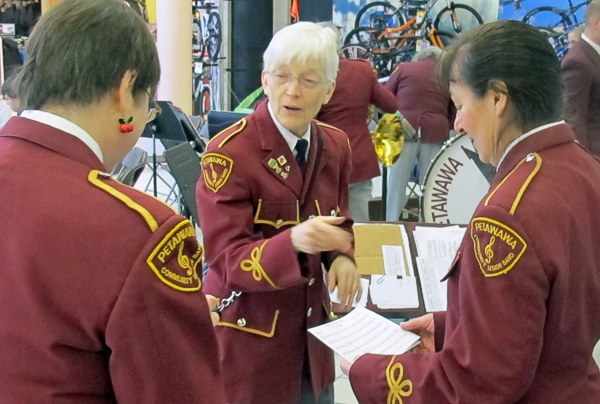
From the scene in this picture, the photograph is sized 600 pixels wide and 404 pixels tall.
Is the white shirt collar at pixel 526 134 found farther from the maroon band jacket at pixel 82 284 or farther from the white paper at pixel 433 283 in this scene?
the white paper at pixel 433 283

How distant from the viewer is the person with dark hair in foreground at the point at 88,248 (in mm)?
974

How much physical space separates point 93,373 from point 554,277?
764 millimetres

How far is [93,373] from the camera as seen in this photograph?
1009 millimetres

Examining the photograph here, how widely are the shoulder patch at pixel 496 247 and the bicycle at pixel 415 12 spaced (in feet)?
26.3

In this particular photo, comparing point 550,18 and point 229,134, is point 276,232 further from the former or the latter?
point 550,18

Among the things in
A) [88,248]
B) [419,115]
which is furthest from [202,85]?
[88,248]

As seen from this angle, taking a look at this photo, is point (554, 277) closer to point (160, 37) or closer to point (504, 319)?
point (504, 319)

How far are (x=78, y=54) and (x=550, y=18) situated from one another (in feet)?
27.6

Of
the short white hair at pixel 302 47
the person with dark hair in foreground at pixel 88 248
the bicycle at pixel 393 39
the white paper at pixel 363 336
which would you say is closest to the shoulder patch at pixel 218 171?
the short white hair at pixel 302 47

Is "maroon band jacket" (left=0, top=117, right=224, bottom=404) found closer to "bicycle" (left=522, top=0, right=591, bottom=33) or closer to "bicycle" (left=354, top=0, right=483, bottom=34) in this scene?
"bicycle" (left=522, top=0, right=591, bottom=33)

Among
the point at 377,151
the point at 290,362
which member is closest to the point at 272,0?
the point at 377,151

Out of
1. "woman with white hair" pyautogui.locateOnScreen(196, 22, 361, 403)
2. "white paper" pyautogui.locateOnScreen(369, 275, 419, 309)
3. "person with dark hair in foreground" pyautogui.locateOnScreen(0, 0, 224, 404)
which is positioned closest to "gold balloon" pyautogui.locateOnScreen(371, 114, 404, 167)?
"white paper" pyautogui.locateOnScreen(369, 275, 419, 309)

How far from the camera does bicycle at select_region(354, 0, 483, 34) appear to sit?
909 cm

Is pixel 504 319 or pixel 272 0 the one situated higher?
pixel 272 0
